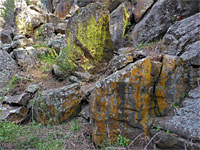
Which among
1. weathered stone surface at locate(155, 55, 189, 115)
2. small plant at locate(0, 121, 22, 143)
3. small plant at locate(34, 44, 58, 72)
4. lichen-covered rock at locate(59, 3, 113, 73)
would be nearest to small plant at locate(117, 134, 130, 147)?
weathered stone surface at locate(155, 55, 189, 115)

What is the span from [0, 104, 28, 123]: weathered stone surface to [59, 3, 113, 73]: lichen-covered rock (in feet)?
6.83

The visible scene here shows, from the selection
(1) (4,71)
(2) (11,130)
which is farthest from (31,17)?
(2) (11,130)

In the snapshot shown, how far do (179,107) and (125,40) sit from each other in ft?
15.5

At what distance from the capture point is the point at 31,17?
39.6 ft

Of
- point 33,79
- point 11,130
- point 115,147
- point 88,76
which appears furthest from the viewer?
point 33,79

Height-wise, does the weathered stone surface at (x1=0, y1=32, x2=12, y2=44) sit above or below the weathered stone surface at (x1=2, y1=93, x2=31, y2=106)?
above

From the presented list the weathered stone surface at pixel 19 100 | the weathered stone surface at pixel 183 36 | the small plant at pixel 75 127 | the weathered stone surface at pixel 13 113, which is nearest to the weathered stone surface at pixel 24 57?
the weathered stone surface at pixel 19 100

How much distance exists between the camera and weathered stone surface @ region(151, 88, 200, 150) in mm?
2447

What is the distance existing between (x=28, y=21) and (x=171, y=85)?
12093 millimetres

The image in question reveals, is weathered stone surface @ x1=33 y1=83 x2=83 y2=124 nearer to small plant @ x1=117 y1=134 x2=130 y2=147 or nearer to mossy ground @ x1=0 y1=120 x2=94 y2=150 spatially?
mossy ground @ x1=0 y1=120 x2=94 y2=150

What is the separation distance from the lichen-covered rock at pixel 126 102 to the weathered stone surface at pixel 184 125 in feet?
1.09

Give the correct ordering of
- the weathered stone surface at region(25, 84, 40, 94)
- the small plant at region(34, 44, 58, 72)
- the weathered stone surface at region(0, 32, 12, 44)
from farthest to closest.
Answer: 1. the weathered stone surface at region(0, 32, 12, 44)
2. the small plant at region(34, 44, 58, 72)
3. the weathered stone surface at region(25, 84, 40, 94)

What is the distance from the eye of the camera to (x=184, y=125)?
2588 millimetres

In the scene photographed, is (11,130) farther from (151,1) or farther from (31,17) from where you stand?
(31,17)
